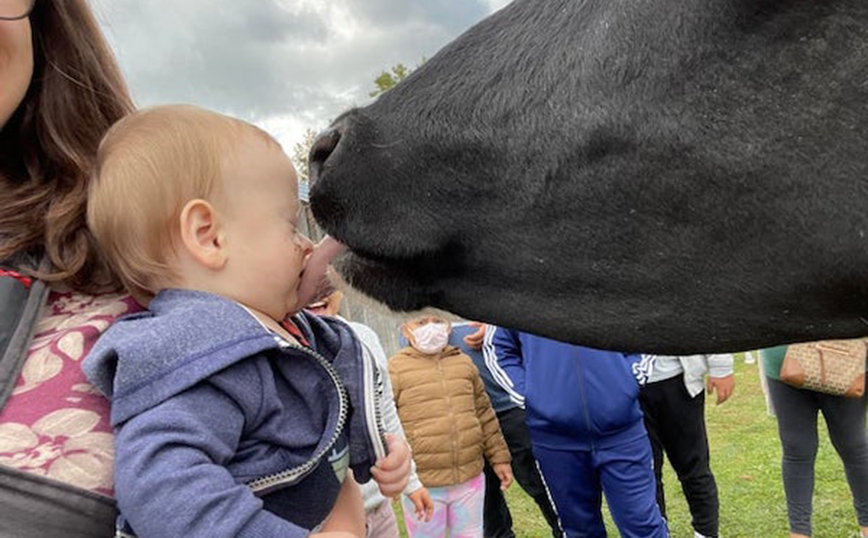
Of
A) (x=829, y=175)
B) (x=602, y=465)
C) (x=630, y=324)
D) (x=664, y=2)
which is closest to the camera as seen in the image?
(x=829, y=175)

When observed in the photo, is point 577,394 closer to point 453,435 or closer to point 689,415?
point 453,435

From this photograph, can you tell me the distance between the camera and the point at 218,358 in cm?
146

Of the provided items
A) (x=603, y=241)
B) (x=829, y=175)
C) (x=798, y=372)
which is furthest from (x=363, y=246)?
(x=798, y=372)

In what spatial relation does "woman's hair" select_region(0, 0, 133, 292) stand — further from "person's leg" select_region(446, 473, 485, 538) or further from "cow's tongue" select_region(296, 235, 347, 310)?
"person's leg" select_region(446, 473, 485, 538)

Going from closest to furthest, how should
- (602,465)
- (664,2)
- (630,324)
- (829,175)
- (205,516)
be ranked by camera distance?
1. (205,516)
2. (829,175)
3. (664,2)
4. (630,324)
5. (602,465)

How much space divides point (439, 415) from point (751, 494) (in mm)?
3566

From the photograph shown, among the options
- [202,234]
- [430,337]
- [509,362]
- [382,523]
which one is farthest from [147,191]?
[430,337]

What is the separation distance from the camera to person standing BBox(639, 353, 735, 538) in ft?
18.1

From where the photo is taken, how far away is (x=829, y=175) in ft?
5.02

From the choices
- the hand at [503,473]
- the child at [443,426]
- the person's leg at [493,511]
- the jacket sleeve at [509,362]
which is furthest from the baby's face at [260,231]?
the person's leg at [493,511]

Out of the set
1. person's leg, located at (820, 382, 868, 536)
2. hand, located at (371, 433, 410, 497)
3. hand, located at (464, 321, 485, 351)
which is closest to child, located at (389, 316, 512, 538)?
hand, located at (464, 321, 485, 351)

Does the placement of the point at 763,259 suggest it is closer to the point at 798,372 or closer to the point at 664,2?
the point at 664,2

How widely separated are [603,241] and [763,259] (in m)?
0.30

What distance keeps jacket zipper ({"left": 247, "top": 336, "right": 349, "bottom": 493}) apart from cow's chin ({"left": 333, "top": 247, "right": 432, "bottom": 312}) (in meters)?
0.25
